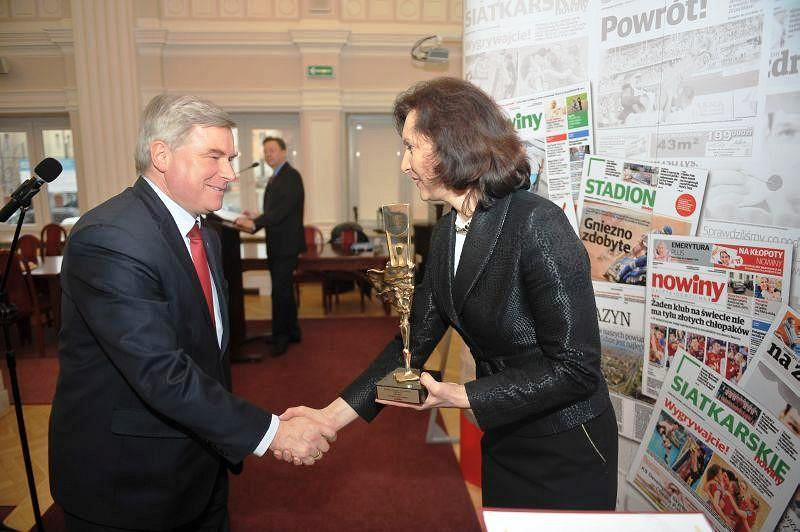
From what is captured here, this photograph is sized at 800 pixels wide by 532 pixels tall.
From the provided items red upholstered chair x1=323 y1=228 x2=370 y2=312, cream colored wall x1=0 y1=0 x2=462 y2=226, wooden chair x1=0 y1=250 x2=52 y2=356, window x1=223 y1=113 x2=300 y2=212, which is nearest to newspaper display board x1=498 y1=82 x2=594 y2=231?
red upholstered chair x1=323 y1=228 x2=370 y2=312

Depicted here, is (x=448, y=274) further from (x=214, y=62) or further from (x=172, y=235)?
(x=214, y=62)

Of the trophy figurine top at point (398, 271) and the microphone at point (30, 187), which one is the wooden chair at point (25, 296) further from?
the trophy figurine top at point (398, 271)

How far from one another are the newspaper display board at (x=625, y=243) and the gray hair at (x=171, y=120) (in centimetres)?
141

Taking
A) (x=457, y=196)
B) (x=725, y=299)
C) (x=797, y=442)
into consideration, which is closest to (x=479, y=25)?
(x=457, y=196)

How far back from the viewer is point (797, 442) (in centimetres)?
164

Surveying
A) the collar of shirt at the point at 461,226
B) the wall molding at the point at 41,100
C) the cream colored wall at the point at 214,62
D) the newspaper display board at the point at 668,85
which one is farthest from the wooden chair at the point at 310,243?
the collar of shirt at the point at 461,226

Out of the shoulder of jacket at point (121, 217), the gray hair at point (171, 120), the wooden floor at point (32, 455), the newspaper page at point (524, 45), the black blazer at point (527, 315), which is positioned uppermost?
the newspaper page at point (524, 45)

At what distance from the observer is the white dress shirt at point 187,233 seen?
59.6 inches

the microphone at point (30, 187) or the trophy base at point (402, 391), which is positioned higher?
the microphone at point (30, 187)

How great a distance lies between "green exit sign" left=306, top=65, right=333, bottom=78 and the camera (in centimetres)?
783

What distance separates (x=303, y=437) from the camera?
1616mm

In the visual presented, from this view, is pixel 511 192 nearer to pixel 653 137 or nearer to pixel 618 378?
pixel 653 137

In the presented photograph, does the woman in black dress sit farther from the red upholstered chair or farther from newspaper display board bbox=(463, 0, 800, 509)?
the red upholstered chair

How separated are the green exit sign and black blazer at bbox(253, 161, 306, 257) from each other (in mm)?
3191
